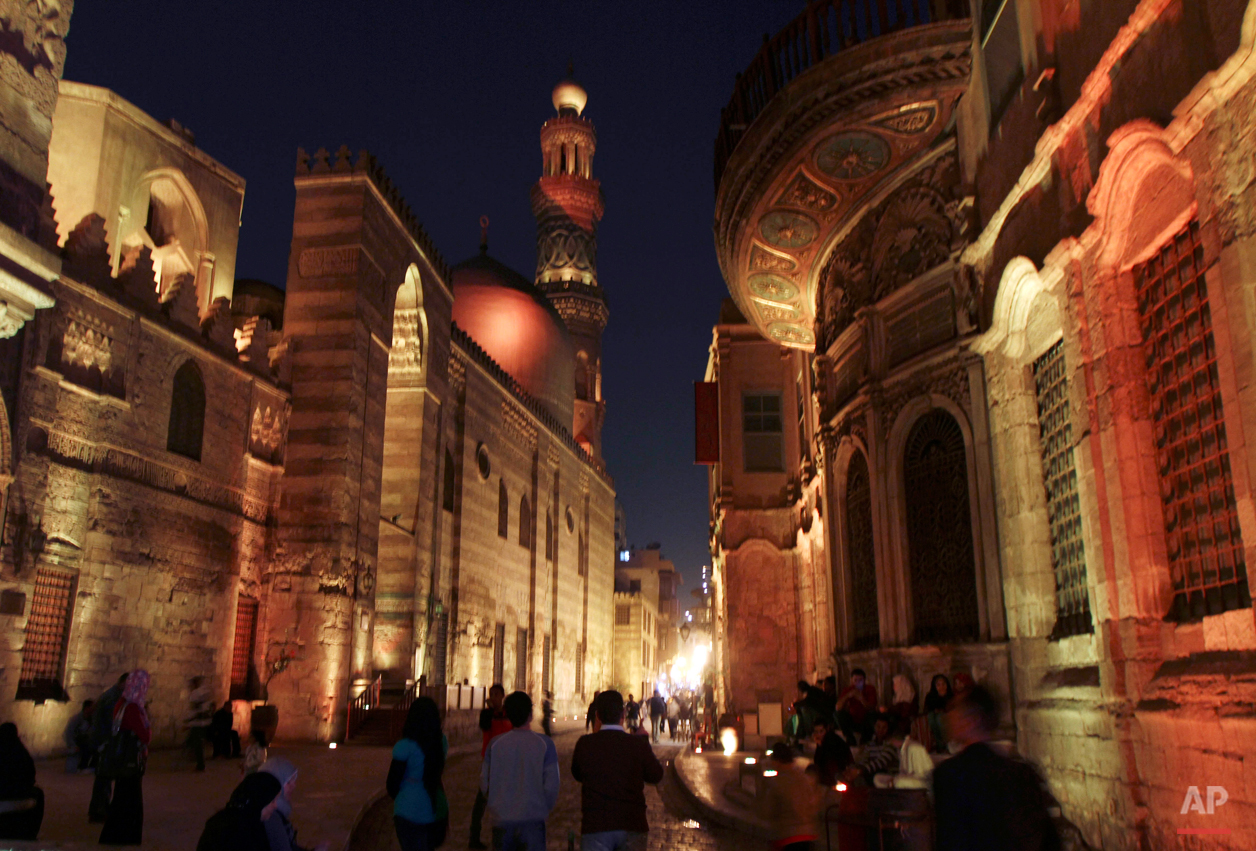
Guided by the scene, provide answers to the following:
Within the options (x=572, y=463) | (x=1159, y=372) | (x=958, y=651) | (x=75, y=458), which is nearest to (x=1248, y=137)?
(x=1159, y=372)

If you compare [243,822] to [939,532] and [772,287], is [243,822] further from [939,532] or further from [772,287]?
[772,287]

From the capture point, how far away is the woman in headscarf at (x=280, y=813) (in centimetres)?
334

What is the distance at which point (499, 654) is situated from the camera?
22969 mm

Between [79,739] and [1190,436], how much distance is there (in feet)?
35.9

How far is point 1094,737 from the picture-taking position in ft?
20.7

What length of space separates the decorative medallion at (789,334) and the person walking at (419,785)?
11940 millimetres

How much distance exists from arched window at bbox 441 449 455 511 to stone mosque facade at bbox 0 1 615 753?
0.30 feet

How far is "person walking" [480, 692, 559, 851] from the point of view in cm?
412

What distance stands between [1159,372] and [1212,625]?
1.66 meters

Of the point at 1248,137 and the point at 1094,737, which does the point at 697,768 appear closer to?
the point at 1094,737

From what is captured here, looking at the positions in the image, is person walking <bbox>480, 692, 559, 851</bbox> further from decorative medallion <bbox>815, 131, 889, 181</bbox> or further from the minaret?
the minaret

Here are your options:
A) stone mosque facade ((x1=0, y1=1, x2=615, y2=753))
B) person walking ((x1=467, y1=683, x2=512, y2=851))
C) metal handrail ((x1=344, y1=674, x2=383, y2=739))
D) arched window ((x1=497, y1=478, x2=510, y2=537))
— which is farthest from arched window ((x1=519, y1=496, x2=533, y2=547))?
person walking ((x1=467, y1=683, x2=512, y2=851))

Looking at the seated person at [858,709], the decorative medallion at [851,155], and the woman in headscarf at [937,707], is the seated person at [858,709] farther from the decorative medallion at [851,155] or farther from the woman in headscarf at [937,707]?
the decorative medallion at [851,155]

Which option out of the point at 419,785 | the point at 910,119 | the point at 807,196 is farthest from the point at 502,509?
the point at 419,785
